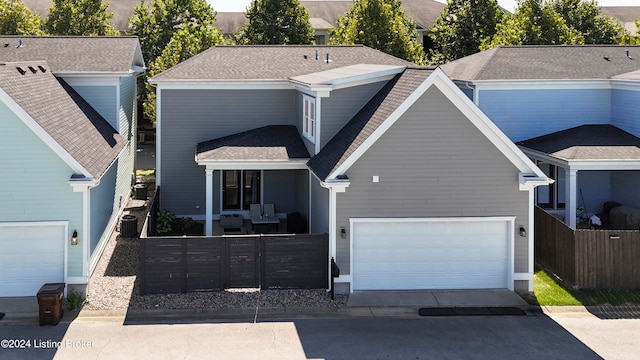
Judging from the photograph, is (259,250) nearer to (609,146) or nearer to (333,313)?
(333,313)

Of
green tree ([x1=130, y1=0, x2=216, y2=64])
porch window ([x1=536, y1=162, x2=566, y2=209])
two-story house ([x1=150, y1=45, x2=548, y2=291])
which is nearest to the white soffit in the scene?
two-story house ([x1=150, y1=45, x2=548, y2=291])

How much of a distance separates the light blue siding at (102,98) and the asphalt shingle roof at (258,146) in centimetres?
365

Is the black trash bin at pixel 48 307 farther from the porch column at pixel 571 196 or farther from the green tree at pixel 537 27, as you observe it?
the green tree at pixel 537 27

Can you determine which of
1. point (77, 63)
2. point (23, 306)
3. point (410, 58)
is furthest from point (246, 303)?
point (410, 58)

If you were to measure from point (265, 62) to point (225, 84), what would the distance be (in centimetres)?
273

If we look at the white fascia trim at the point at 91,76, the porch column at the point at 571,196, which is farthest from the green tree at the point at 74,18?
the porch column at the point at 571,196

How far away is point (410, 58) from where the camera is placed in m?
41.2

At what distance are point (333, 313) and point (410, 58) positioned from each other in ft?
90.0

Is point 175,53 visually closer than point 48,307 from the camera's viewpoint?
No

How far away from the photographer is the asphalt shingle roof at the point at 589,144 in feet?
72.7

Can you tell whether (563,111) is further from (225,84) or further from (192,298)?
(192,298)

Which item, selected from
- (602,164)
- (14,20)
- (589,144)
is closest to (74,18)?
(14,20)

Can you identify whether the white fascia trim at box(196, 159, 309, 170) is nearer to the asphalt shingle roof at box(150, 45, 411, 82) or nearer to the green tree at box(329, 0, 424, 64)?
the asphalt shingle roof at box(150, 45, 411, 82)

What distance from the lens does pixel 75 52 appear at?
27094 millimetres
